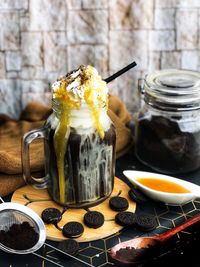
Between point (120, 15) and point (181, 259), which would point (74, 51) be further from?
point (181, 259)

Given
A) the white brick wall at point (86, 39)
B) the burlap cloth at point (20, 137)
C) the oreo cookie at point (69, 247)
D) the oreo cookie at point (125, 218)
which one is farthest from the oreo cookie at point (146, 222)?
the white brick wall at point (86, 39)

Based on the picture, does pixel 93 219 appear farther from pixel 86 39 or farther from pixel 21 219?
pixel 86 39

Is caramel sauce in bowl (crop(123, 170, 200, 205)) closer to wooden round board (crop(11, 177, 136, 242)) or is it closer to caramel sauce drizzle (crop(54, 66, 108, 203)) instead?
wooden round board (crop(11, 177, 136, 242))

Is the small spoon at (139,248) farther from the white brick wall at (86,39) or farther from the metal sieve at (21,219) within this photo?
the white brick wall at (86,39)

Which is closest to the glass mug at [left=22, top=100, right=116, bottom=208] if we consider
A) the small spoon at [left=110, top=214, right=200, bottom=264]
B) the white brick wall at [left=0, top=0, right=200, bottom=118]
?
the small spoon at [left=110, top=214, right=200, bottom=264]

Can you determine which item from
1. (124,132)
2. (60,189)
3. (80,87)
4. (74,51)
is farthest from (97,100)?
(74,51)
